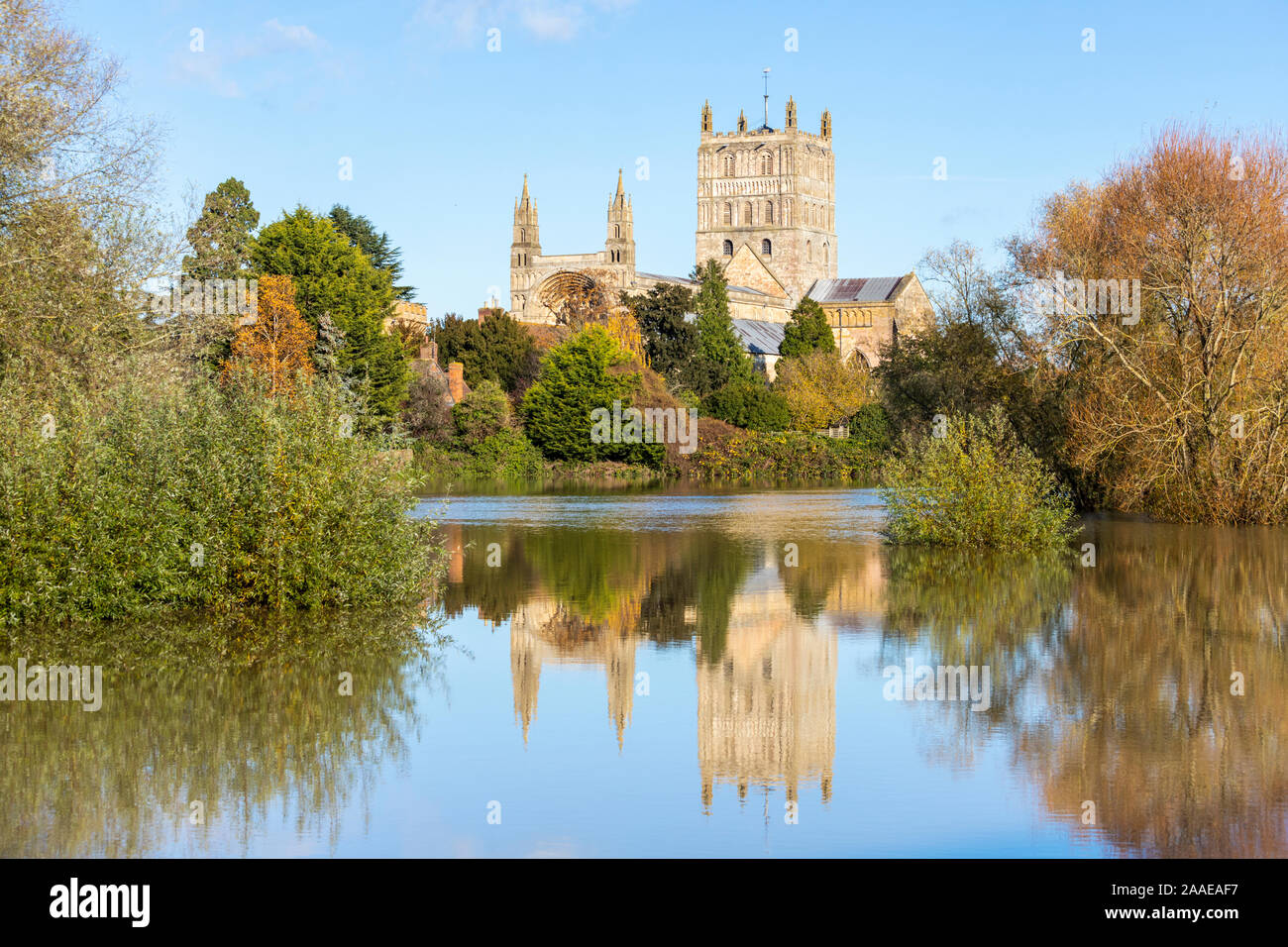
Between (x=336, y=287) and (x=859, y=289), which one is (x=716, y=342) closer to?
(x=336, y=287)

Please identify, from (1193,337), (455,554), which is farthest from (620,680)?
(1193,337)

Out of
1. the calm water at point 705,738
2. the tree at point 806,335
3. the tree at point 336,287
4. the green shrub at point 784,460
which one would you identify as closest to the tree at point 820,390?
the tree at point 806,335

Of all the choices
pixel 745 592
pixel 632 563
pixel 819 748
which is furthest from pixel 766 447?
pixel 819 748

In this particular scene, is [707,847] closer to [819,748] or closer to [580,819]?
[580,819]

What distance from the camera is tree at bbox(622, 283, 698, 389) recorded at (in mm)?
71750

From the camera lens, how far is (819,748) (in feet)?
33.7

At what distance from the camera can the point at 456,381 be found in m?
69.1

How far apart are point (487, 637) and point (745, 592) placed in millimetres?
4870

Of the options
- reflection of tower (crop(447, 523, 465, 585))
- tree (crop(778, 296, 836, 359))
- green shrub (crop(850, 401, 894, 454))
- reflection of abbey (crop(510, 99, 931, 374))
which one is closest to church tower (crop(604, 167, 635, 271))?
reflection of abbey (crop(510, 99, 931, 374))

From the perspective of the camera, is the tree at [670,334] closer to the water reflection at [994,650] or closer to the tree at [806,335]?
the tree at [806,335]
